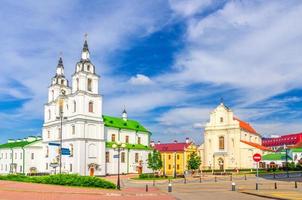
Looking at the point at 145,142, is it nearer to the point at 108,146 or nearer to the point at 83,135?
the point at 108,146

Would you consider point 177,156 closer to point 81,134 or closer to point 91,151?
point 91,151

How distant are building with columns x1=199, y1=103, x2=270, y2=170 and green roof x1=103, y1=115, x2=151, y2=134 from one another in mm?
15942

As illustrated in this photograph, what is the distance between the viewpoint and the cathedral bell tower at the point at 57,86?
83.4m

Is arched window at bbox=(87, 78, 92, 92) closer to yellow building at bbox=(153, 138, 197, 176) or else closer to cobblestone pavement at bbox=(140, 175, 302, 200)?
yellow building at bbox=(153, 138, 197, 176)

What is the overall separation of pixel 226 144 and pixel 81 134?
35990 mm

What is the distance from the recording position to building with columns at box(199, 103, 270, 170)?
288 ft

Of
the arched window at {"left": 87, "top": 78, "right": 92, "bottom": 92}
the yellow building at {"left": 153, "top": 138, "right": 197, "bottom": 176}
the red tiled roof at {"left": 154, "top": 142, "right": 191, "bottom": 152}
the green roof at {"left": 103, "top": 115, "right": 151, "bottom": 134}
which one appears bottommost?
the yellow building at {"left": 153, "top": 138, "right": 197, "bottom": 176}

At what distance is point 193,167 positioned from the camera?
2975 inches

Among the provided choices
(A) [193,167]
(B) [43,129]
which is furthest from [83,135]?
(A) [193,167]

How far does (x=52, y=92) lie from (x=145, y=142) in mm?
26645

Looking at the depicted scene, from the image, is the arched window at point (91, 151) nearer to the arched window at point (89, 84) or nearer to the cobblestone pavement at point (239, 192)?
the arched window at point (89, 84)

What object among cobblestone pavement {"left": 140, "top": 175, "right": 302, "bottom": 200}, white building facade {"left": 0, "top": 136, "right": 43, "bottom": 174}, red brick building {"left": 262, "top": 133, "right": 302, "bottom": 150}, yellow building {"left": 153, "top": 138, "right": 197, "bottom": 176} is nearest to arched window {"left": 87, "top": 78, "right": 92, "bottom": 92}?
white building facade {"left": 0, "top": 136, "right": 43, "bottom": 174}

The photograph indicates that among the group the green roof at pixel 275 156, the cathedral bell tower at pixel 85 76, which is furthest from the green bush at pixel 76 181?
the green roof at pixel 275 156

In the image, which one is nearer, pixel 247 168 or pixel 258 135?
pixel 247 168
